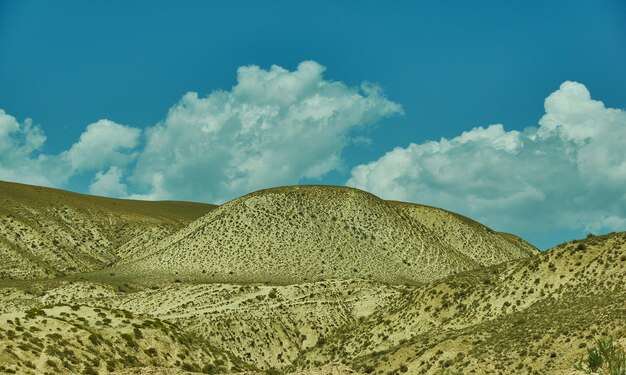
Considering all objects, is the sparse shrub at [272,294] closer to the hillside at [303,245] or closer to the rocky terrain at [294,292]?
the rocky terrain at [294,292]

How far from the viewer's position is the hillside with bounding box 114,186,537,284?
10906cm

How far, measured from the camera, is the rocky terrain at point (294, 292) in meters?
46.2

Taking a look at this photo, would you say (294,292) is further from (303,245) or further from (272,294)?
(303,245)

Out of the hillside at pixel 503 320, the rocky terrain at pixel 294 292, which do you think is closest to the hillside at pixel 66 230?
the rocky terrain at pixel 294 292

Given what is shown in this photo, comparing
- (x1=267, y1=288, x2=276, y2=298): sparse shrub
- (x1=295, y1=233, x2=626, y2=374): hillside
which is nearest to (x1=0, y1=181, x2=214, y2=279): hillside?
(x1=267, y1=288, x2=276, y2=298): sparse shrub

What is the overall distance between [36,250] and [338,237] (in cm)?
4853

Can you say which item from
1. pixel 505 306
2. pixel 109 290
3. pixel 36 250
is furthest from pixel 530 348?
pixel 36 250

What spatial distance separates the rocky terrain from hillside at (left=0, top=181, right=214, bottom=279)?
1.28 feet

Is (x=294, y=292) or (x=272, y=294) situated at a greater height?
(x=294, y=292)

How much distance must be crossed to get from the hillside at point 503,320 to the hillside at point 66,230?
62.0 m

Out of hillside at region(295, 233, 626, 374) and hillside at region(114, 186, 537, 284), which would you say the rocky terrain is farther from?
hillside at region(114, 186, 537, 284)

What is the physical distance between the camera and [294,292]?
92.9m

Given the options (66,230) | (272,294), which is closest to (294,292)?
(272,294)

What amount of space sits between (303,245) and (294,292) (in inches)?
944
